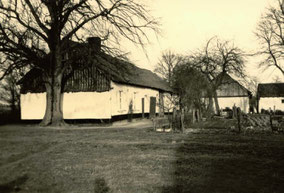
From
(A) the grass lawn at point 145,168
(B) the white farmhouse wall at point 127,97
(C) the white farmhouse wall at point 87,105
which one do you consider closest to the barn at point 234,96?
(B) the white farmhouse wall at point 127,97

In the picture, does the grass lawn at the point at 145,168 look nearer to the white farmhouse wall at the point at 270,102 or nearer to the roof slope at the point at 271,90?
the white farmhouse wall at the point at 270,102

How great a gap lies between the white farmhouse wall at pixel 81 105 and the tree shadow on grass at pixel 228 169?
535 inches

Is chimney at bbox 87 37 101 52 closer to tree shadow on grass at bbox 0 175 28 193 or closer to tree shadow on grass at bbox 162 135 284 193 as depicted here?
tree shadow on grass at bbox 162 135 284 193

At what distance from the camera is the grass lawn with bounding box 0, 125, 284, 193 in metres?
6.25

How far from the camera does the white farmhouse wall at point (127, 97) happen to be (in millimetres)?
25058

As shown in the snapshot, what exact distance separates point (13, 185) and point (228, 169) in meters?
4.96

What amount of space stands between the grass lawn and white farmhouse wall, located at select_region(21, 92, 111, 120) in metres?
12.3

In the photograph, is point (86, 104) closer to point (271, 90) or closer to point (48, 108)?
point (48, 108)

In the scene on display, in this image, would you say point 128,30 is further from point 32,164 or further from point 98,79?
point 32,164

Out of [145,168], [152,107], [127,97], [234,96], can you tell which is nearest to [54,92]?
[127,97]

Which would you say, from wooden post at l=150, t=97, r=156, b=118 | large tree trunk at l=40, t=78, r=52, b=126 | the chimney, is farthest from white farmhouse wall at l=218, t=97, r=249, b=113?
large tree trunk at l=40, t=78, r=52, b=126

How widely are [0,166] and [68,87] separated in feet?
55.6

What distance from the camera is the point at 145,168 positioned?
25.5ft

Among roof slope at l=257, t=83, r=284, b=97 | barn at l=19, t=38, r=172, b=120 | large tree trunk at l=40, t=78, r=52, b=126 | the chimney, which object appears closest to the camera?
the chimney
